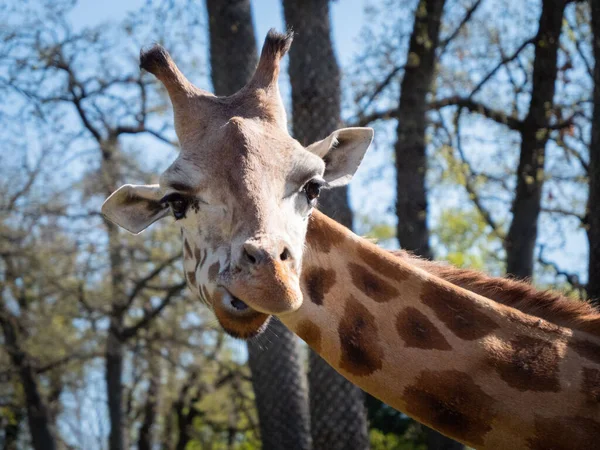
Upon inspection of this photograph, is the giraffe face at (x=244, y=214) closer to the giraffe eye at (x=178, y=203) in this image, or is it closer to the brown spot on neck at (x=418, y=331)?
the giraffe eye at (x=178, y=203)

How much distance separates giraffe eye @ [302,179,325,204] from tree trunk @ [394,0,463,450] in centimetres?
576

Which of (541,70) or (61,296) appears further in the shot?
(61,296)

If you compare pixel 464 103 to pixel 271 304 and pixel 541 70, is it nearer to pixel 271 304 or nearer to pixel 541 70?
pixel 541 70

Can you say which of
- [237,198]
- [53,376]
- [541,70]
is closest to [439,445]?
[541,70]

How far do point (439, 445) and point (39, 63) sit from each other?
392 inches

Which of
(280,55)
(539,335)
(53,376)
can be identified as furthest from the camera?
(53,376)

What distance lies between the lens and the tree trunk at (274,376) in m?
8.85

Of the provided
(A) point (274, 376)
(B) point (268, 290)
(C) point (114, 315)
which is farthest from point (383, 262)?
(C) point (114, 315)

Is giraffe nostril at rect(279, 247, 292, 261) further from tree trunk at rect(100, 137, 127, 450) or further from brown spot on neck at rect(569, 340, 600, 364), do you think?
tree trunk at rect(100, 137, 127, 450)

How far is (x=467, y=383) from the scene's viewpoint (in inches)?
167

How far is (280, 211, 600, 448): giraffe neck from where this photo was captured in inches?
163

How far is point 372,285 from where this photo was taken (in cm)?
461

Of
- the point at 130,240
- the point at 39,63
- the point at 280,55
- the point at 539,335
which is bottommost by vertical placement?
the point at 539,335

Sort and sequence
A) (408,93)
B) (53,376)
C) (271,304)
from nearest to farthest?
(271,304), (408,93), (53,376)
